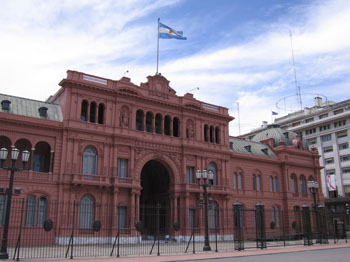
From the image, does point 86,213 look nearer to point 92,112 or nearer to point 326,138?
point 92,112

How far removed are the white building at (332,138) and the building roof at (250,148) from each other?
1215 inches

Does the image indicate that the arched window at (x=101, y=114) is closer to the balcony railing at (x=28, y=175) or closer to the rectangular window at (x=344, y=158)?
the balcony railing at (x=28, y=175)

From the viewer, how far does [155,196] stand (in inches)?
1905

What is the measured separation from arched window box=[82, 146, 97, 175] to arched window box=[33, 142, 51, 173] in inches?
151

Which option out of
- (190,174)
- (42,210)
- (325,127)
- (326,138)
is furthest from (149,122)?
(325,127)

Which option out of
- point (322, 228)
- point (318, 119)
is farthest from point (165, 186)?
point (318, 119)

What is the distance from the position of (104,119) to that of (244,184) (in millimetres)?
22880

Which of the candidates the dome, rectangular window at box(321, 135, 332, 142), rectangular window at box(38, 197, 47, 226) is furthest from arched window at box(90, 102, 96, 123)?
rectangular window at box(321, 135, 332, 142)

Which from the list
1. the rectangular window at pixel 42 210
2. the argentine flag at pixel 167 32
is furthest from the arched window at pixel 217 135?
the rectangular window at pixel 42 210

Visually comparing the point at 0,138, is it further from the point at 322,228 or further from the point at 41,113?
the point at 322,228

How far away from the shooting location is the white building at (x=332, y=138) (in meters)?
81.9

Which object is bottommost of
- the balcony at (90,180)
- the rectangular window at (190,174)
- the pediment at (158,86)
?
the balcony at (90,180)

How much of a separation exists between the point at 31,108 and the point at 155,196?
62.9ft

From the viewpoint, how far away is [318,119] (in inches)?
3558
